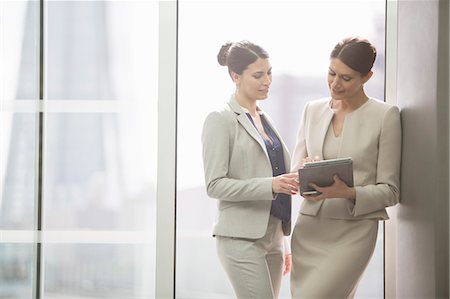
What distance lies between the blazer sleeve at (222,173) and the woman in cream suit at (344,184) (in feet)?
0.79

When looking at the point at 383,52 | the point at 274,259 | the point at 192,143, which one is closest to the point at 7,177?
the point at 192,143

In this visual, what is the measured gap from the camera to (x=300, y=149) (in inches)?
165

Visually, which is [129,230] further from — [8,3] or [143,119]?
[8,3]

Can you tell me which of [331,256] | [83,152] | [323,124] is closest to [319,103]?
[323,124]

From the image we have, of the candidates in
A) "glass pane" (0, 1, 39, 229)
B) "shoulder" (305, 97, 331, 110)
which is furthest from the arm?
"glass pane" (0, 1, 39, 229)

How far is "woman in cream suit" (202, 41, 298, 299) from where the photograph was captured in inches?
159

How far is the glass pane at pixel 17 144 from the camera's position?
14.6 feet

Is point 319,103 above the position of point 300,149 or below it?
above

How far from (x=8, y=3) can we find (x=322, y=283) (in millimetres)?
2277

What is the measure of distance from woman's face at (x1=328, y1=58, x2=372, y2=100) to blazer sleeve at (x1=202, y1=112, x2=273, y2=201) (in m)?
0.58

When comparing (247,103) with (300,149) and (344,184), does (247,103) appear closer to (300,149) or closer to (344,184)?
(300,149)

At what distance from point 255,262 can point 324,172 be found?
56 cm

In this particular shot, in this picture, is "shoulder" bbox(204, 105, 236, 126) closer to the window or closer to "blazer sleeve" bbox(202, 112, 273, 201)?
"blazer sleeve" bbox(202, 112, 273, 201)

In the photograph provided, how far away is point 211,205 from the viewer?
4.28m
